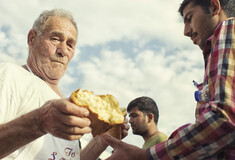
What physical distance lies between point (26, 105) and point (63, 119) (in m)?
0.94

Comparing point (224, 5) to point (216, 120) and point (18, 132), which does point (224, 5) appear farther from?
point (18, 132)

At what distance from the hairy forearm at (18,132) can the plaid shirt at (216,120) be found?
1.31m

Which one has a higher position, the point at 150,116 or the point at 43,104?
the point at 150,116

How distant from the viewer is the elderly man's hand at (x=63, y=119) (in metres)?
1.48

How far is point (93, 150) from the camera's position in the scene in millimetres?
3113

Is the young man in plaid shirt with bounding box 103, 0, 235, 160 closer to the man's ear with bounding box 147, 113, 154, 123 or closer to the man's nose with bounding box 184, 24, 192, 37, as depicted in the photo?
the man's nose with bounding box 184, 24, 192, 37

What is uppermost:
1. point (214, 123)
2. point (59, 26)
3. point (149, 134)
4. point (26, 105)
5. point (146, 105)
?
point (146, 105)

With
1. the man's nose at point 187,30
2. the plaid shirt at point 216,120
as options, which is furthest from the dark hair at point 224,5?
the plaid shirt at point 216,120

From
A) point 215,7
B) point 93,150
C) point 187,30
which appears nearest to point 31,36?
point 93,150

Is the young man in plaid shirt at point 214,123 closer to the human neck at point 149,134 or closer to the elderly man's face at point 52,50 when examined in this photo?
the elderly man's face at point 52,50

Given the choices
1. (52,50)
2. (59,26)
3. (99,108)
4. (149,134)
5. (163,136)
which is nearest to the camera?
(99,108)

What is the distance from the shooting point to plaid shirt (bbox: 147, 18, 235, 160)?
2.07m

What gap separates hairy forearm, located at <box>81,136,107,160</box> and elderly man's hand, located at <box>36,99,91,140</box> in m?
1.54

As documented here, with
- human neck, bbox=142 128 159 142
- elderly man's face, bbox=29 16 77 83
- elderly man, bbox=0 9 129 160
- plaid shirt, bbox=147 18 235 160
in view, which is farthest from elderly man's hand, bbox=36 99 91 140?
human neck, bbox=142 128 159 142
